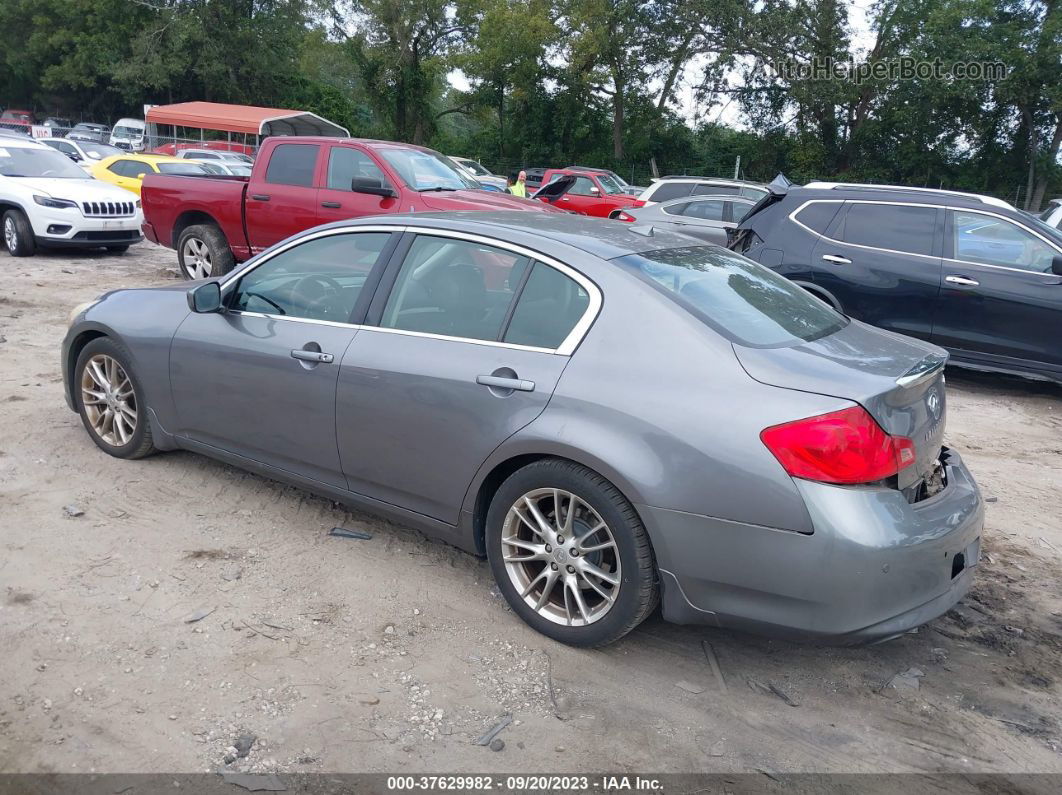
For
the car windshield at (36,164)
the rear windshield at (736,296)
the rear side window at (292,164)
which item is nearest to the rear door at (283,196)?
the rear side window at (292,164)

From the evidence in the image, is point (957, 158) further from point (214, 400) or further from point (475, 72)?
point (214, 400)

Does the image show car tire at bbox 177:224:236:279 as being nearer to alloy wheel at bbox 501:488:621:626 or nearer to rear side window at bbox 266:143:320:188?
rear side window at bbox 266:143:320:188

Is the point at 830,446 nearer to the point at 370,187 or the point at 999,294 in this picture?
the point at 999,294

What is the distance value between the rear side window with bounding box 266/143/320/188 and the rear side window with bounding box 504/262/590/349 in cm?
721

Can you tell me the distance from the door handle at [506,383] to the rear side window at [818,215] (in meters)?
6.08

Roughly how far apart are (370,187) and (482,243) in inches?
233

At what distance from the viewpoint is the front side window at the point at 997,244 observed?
771 cm

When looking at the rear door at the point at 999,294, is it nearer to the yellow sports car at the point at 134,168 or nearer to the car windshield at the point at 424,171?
the car windshield at the point at 424,171

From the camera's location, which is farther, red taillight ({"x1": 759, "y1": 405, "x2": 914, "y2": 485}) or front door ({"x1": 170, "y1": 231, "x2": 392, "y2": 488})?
front door ({"x1": 170, "y1": 231, "x2": 392, "y2": 488})

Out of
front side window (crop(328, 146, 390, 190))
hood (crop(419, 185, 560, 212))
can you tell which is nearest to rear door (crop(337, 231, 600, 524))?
hood (crop(419, 185, 560, 212))

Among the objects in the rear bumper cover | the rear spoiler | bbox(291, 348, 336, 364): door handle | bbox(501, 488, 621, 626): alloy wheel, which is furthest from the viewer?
the rear spoiler

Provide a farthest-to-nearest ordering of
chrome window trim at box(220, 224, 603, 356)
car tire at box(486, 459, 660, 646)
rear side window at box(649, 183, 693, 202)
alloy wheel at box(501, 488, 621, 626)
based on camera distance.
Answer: rear side window at box(649, 183, 693, 202), chrome window trim at box(220, 224, 603, 356), alloy wheel at box(501, 488, 621, 626), car tire at box(486, 459, 660, 646)

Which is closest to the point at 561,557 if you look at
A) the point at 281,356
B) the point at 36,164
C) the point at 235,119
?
the point at 281,356

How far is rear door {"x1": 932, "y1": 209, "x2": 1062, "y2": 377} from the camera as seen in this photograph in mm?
7582
